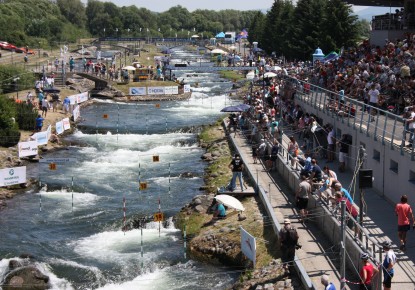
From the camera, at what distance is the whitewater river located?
2444cm

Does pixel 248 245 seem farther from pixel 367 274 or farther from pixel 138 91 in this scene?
pixel 138 91

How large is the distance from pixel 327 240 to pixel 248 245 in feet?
8.82

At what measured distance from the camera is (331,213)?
898 inches

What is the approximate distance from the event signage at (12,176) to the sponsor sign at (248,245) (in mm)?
16038

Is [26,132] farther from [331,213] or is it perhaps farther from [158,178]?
[331,213]

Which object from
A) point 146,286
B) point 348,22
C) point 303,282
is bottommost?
point 146,286

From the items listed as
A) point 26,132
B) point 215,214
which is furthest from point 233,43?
point 215,214

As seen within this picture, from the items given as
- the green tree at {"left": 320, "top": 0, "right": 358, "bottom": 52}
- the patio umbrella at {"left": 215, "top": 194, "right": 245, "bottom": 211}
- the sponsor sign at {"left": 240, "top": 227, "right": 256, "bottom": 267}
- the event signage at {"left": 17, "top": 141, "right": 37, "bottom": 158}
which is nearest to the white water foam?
the patio umbrella at {"left": 215, "top": 194, "right": 245, "bottom": 211}

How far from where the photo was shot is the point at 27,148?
4162 centimetres

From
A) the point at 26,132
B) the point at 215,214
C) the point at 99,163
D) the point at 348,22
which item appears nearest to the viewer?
the point at 215,214

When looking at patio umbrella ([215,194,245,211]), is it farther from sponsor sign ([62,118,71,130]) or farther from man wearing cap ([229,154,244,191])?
sponsor sign ([62,118,71,130])

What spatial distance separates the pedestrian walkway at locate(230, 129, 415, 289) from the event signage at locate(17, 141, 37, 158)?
1703cm

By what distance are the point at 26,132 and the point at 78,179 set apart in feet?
36.6

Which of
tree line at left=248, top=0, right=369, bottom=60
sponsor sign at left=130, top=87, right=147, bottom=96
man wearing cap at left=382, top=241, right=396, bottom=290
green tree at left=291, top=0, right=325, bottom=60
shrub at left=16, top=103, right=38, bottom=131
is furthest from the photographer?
green tree at left=291, top=0, right=325, bottom=60
